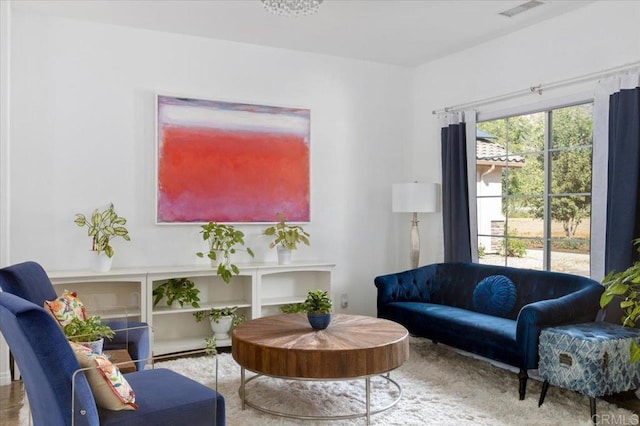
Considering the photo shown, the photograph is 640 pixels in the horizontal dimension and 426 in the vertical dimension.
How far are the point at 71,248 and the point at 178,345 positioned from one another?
118 centimetres

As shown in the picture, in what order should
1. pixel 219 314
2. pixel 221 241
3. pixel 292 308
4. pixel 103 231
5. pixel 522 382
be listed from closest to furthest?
pixel 522 382 < pixel 103 231 < pixel 219 314 < pixel 221 241 < pixel 292 308

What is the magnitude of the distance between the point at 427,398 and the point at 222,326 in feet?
6.40

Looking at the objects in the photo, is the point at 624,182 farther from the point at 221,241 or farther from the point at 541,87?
the point at 221,241

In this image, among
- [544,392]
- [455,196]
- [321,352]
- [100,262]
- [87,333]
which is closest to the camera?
[87,333]

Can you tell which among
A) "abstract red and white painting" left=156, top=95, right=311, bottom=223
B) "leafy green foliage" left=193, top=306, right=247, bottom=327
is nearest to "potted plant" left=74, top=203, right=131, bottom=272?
"abstract red and white painting" left=156, top=95, right=311, bottom=223

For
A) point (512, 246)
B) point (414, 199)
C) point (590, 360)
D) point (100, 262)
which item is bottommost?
point (590, 360)

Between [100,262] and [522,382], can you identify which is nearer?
[522,382]

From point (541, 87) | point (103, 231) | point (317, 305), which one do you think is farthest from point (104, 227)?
point (541, 87)

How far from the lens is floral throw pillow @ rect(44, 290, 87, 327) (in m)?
2.97

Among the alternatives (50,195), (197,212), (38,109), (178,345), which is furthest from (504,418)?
(38,109)

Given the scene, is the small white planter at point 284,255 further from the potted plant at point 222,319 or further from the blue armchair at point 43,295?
the blue armchair at point 43,295

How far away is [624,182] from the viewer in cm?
362

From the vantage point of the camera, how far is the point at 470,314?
4.20m

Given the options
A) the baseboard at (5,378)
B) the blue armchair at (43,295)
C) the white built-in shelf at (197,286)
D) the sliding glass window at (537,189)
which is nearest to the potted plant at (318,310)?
the blue armchair at (43,295)
